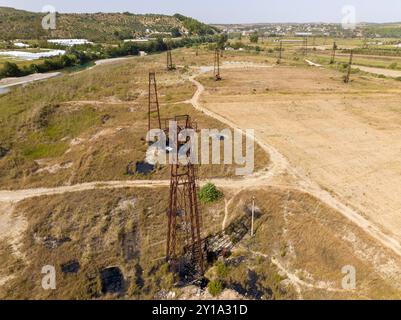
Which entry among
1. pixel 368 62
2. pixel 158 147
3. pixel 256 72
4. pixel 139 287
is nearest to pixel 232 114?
pixel 158 147

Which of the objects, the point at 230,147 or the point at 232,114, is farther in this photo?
the point at 232,114

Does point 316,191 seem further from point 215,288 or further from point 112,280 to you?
point 112,280

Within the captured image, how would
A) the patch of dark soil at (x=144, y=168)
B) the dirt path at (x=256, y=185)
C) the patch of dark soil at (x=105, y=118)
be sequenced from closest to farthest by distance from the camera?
the dirt path at (x=256, y=185)
the patch of dark soil at (x=144, y=168)
the patch of dark soil at (x=105, y=118)

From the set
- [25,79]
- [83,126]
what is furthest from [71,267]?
[25,79]

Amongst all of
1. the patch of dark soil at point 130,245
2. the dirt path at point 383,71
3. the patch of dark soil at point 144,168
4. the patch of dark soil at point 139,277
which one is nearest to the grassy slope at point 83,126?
the patch of dark soil at point 144,168

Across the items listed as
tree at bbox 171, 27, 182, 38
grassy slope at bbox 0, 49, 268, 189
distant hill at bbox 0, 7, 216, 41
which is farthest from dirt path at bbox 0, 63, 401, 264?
tree at bbox 171, 27, 182, 38

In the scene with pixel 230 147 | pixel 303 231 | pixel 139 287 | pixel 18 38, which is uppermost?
pixel 18 38

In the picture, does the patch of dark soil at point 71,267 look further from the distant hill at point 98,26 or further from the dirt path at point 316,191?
the distant hill at point 98,26

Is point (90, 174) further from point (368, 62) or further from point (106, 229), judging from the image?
point (368, 62)
